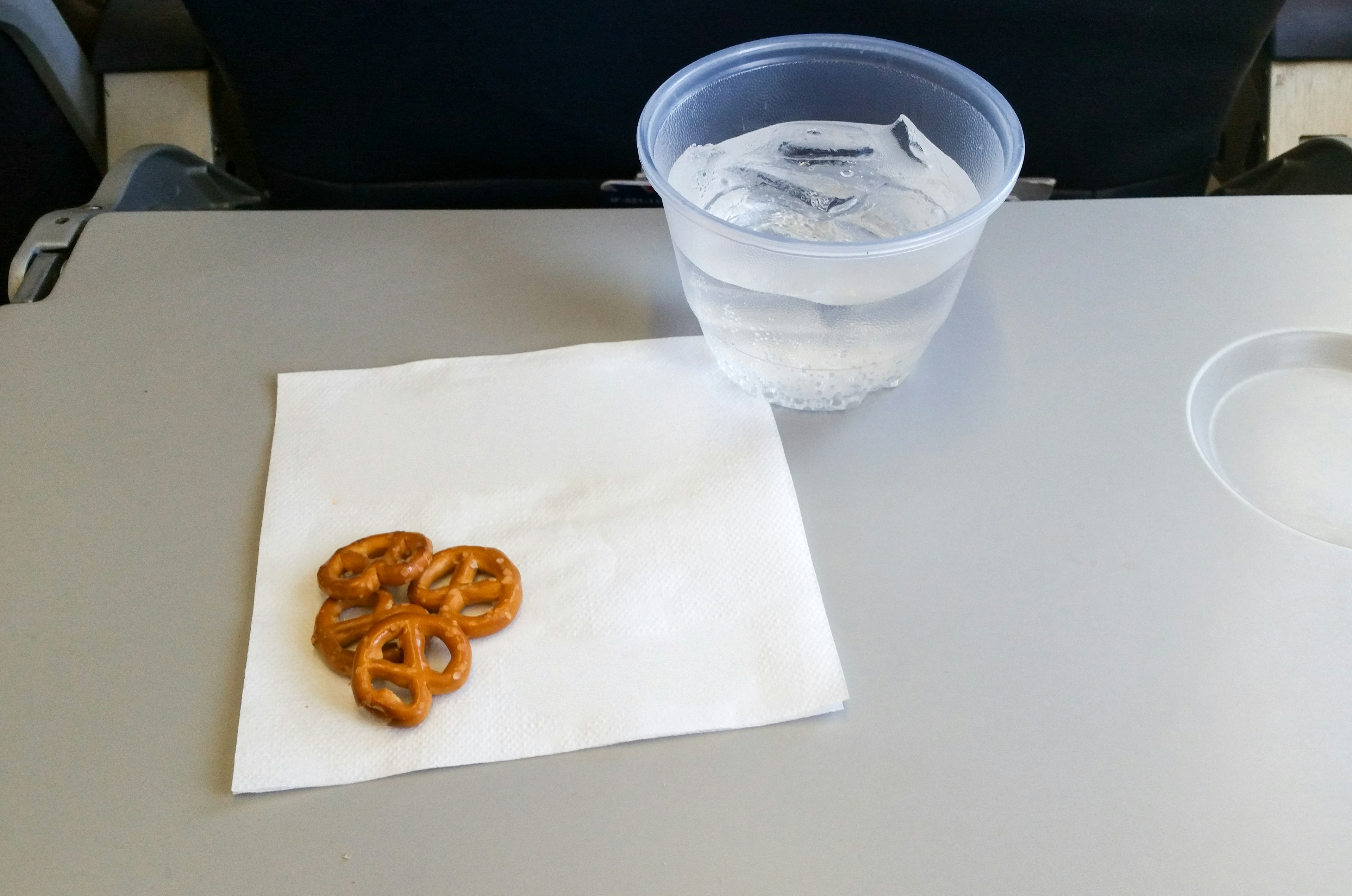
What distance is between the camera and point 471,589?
579mm

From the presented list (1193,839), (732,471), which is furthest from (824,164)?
(1193,839)

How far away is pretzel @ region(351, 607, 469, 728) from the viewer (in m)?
0.52

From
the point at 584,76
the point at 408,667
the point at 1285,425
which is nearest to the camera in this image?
the point at 408,667

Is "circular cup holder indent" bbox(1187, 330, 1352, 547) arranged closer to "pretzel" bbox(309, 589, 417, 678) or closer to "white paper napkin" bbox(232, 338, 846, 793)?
"white paper napkin" bbox(232, 338, 846, 793)

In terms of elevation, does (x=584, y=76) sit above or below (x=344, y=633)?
above

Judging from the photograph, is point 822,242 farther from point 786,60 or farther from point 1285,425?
point 1285,425

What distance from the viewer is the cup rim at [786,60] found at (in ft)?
1.93

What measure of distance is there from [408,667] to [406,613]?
0.03 m

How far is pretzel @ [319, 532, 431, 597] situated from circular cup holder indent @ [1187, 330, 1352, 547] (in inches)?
20.5

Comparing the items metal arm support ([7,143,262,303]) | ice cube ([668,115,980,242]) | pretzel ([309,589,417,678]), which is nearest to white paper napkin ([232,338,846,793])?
pretzel ([309,589,417,678])

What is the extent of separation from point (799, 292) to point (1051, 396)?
21cm

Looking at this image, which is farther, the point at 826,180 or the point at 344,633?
the point at 826,180

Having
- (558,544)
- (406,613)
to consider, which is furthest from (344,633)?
(558,544)

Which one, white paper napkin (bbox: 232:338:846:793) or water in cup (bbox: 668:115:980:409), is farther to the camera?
water in cup (bbox: 668:115:980:409)
